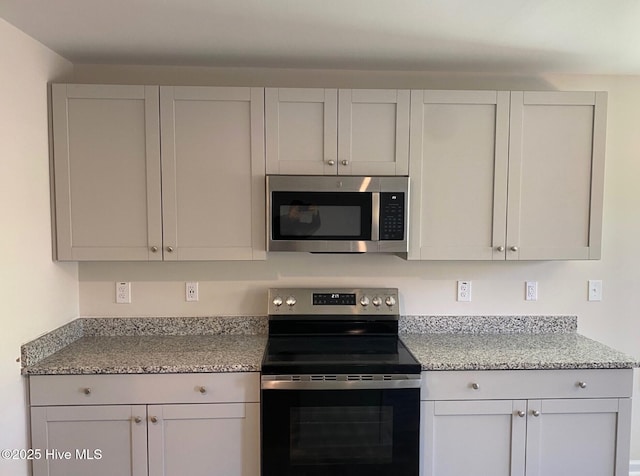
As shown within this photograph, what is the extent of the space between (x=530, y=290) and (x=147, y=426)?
7.09 feet

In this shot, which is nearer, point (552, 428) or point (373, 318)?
point (552, 428)

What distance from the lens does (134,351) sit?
218 cm

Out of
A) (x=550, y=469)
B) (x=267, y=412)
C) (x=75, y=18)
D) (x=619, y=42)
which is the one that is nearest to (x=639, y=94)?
(x=619, y=42)

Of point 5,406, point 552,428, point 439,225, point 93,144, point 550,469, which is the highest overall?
point 93,144

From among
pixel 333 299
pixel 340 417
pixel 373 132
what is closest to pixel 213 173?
pixel 373 132

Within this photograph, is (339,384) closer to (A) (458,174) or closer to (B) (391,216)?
(B) (391,216)

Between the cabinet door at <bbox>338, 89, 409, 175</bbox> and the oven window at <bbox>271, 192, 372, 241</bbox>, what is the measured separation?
6.2 inches

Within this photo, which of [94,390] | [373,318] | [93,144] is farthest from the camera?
[373,318]

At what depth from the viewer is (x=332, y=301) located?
8.05ft

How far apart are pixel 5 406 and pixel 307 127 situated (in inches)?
70.6

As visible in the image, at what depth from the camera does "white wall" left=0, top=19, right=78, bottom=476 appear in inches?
71.1

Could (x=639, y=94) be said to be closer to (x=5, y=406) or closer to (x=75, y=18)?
(x=75, y=18)

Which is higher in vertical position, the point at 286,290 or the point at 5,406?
the point at 286,290

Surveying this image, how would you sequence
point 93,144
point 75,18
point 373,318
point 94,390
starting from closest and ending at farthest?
point 75,18, point 94,390, point 93,144, point 373,318
